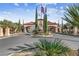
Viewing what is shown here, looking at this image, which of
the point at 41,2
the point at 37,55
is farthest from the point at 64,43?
the point at 41,2

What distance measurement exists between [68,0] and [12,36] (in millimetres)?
1308

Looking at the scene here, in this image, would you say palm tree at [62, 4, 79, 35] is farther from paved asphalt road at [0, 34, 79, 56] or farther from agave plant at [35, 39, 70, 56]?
agave plant at [35, 39, 70, 56]

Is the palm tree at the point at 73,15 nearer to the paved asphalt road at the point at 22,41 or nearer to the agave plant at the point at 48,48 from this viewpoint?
the paved asphalt road at the point at 22,41

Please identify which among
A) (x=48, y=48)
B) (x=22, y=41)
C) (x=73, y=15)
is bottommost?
(x=48, y=48)

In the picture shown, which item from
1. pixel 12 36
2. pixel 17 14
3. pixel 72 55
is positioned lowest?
pixel 72 55

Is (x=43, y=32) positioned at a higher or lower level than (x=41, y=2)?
lower

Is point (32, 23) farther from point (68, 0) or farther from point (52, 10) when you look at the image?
point (68, 0)

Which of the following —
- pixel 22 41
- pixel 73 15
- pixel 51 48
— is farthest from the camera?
pixel 22 41

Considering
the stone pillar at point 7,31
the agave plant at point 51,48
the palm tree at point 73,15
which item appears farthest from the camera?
the stone pillar at point 7,31

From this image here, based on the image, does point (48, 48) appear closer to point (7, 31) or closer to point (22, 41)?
point (22, 41)

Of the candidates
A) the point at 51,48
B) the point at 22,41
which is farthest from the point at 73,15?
the point at 22,41

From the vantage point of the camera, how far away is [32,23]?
559 centimetres

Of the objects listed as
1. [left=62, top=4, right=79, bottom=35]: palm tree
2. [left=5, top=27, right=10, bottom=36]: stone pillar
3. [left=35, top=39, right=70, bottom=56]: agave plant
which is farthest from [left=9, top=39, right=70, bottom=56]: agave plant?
[left=62, top=4, right=79, bottom=35]: palm tree

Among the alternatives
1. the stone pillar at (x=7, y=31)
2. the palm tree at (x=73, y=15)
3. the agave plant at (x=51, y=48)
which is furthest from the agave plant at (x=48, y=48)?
the palm tree at (x=73, y=15)
